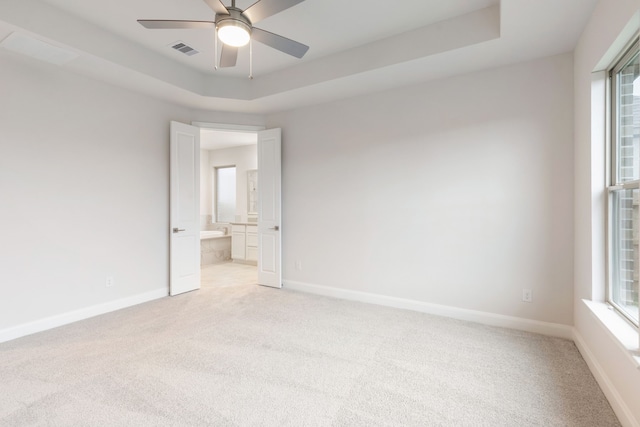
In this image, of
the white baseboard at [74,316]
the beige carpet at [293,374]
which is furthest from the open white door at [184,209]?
the beige carpet at [293,374]

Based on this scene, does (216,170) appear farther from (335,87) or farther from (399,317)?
(399,317)

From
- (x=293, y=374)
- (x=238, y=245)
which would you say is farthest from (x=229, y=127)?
(x=293, y=374)

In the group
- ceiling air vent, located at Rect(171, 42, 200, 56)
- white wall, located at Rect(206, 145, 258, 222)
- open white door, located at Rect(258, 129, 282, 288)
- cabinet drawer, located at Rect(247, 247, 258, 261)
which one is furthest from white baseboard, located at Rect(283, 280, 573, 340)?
white wall, located at Rect(206, 145, 258, 222)

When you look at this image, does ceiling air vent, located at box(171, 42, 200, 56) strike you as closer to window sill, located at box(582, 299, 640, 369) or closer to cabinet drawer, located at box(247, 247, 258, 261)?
cabinet drawer, located at box(247, 247, 258, 261)

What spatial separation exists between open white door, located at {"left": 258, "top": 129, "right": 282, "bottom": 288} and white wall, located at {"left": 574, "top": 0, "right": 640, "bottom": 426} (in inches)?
131

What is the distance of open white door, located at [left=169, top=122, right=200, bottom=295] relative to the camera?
4121mm

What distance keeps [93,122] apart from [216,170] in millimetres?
4512

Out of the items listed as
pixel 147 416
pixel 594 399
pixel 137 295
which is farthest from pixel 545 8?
pixel 137 295

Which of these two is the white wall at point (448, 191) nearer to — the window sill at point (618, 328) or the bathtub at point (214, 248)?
the window sill at point (618, 328)

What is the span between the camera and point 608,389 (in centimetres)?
192

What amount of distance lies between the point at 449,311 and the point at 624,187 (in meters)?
1.90

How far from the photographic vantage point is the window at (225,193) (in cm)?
778

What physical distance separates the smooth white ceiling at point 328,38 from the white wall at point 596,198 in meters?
0.30

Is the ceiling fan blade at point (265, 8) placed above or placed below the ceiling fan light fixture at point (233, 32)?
above
